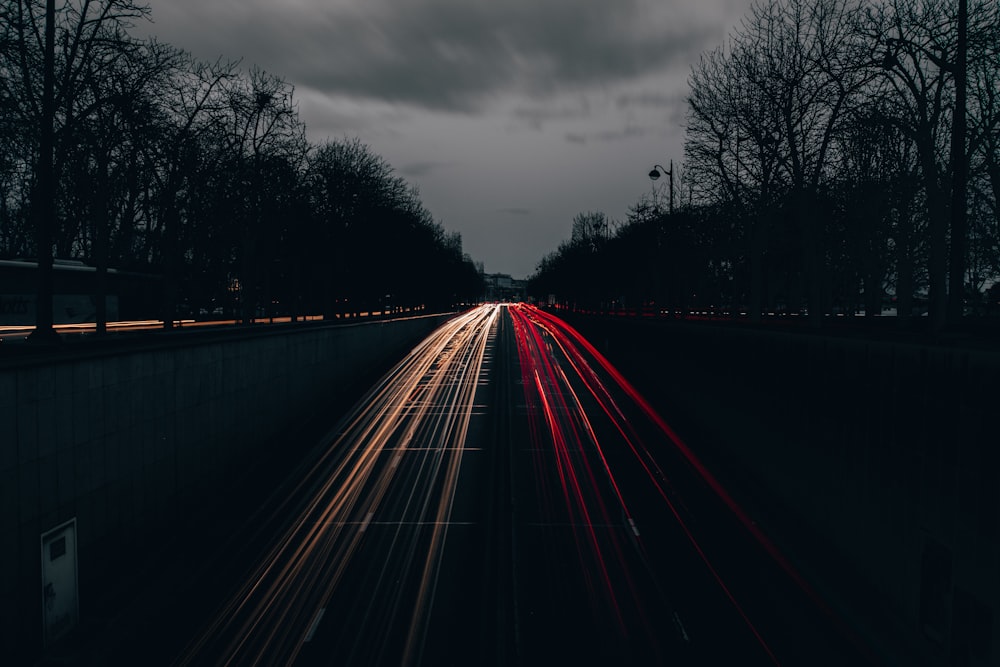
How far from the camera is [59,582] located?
409 inches

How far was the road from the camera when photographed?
32.8 feet

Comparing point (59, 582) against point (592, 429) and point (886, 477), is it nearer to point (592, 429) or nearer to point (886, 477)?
point (886, 477)

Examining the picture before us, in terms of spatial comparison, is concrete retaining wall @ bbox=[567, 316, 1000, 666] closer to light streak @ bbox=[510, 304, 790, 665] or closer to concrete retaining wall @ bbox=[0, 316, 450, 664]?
light streak @ bbox=[510, 304, 790, 665]

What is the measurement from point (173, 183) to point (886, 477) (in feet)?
98.7

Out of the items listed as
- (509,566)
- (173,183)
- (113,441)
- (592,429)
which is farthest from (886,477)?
(173,183)

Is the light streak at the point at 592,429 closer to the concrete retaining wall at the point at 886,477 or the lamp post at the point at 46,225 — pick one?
the concrete retaining wall at the point at 886,477

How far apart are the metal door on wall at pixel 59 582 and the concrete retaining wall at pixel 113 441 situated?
0.14 meters

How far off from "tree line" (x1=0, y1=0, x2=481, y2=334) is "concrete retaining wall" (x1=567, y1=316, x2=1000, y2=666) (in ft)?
52.2

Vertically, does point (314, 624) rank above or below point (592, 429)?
below

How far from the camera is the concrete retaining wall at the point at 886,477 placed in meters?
8.81

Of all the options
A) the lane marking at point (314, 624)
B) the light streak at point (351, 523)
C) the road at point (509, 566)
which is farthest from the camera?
the light streak at point (351, 523)

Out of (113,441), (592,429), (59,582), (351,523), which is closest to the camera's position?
(59,582)

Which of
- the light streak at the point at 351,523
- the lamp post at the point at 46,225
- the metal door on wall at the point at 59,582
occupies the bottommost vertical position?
the light streak at the point at 351,523

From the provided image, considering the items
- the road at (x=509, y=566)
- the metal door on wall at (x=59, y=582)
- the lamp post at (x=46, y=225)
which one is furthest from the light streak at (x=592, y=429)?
the lamp post at (x=46, y=225)
